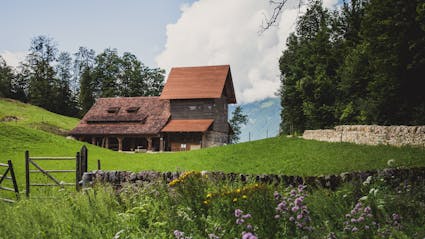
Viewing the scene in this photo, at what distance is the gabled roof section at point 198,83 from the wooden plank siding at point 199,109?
78cm

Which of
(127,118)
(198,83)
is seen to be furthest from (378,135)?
(127,118)

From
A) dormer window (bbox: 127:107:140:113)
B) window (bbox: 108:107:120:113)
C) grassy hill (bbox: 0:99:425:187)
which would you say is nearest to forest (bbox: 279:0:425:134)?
grassy hill (bbox: 0:99:425:187)

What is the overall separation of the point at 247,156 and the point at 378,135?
775cm

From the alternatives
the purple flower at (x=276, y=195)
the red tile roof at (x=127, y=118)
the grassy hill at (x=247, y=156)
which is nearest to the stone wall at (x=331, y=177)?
the purple flower at (x=276, y=195)

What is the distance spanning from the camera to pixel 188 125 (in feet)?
148

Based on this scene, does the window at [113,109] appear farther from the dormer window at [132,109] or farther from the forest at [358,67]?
the forest at [358,67]

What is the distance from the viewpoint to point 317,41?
1677 inches

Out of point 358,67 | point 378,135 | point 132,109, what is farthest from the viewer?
point 132,109

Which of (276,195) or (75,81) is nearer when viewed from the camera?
(276,195)

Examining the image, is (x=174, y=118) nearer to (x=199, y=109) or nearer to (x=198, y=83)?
(x=199, y=109)

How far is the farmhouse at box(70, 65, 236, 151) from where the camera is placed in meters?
45.6

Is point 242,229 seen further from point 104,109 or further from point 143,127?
point 104,109

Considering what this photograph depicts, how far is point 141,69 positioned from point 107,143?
24.3 metres

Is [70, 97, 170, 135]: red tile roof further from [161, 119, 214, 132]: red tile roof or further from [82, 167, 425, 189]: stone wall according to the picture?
[82, 167, 425, 189]: stone wall
